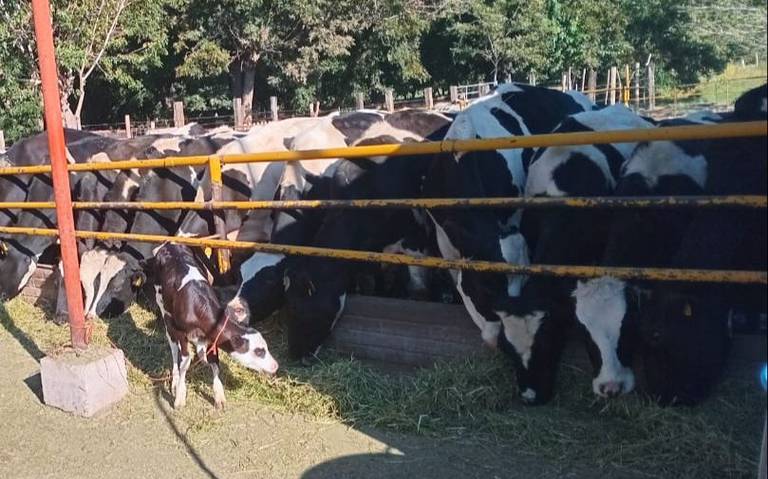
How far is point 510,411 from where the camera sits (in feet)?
14.8

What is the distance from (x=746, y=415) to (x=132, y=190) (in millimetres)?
6253

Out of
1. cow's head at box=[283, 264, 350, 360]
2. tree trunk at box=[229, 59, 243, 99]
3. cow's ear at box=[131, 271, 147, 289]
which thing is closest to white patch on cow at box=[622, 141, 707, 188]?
cow's head at box=[283, 264, 350, 360]

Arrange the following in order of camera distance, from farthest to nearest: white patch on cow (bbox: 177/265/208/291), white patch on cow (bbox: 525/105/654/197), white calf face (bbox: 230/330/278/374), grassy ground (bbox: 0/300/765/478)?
white patch on cow (bbox: 525/105/654/197)
white patch on cow (bbox: 177/265/208/291)
white calf face (bbox: 230/330/278/374)
grassy ground (bbox: 0/300/765/478)

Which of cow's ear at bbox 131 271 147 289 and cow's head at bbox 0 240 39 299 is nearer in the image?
cow's ear at bbox 131 271 147 289

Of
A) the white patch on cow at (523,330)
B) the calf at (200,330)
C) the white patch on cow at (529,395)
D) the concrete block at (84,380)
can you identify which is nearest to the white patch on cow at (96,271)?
the concrete block at (84,380)

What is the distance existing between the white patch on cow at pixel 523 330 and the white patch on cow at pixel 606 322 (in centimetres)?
30

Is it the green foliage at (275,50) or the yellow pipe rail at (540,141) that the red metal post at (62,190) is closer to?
the yellow pipe rail at (540,141)

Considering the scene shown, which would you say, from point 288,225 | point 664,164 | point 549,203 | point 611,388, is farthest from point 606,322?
point 288,225

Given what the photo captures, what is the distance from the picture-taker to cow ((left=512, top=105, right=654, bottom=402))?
167 inches

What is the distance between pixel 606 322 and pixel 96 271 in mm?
5038

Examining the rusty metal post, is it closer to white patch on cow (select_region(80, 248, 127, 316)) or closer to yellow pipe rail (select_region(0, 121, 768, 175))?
yellow pipe rail (select_region(0, 121, 768, 175))

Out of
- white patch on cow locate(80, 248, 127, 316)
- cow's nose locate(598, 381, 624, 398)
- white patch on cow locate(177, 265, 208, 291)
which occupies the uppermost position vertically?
white patch on cow locate(177, 265, 208, 291)

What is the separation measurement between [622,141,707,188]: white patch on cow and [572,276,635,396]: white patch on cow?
0.86 meters

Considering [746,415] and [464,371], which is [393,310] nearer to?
[464,371]
